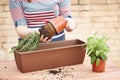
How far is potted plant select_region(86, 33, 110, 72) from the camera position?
156cm

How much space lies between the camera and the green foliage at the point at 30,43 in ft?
5.16

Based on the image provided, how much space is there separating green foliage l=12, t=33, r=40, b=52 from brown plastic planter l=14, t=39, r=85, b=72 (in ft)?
0.12

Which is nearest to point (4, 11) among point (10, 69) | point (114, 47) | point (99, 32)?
point (99, 32)

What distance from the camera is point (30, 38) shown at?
5.24 ft

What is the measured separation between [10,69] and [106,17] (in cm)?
190

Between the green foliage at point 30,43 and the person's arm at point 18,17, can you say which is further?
the person's arm at point 18,17

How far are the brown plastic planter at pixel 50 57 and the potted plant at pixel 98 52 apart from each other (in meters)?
0.08

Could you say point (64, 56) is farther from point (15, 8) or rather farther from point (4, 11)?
point (4, 11)

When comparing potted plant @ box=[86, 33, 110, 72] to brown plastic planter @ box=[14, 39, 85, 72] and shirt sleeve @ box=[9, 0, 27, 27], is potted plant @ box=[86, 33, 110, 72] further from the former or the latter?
shirt sleeve @ box=[9, 0, 27, 27]

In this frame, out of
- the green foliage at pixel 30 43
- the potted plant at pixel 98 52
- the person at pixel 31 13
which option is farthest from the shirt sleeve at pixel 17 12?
the potted plant at pixel 98 52

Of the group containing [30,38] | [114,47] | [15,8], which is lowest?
[114,47]

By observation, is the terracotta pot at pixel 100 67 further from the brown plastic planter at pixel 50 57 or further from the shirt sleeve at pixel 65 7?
the shirt sleeve at pixel 65 7

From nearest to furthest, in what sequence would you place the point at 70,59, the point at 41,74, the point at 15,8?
the point at 41,74, the point at 70,59, the point at 15,8

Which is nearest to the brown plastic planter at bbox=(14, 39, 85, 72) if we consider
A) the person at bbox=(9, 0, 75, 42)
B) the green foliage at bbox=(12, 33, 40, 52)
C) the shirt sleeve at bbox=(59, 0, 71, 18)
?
the green foliage at bbox=(12, 33, 40, 52)
